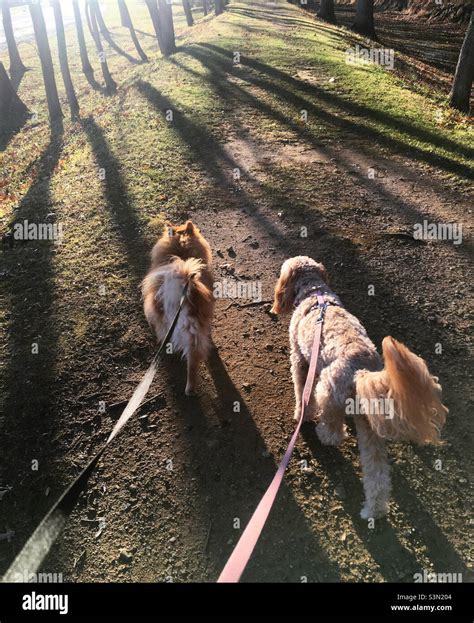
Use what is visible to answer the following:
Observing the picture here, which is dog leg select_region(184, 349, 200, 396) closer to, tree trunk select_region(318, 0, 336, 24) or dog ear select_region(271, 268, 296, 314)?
dog ear select_region(271, 268, 296, 314)

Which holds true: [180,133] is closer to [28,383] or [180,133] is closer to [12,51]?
[28,383]

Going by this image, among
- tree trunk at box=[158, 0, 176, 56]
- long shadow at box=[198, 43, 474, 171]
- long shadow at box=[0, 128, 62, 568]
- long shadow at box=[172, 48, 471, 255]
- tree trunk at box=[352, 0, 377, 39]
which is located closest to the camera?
long shadow at box=[0, 128, 62, 568]

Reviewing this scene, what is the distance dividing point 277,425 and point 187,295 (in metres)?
1.74

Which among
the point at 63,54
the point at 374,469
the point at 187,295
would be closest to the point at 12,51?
the point at 63,54

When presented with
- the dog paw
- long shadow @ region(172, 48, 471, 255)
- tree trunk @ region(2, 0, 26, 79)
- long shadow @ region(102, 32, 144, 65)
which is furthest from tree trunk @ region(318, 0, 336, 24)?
the dog paw

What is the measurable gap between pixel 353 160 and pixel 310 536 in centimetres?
830

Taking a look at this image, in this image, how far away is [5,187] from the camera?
39.8 ft

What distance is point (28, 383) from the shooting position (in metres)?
5.38

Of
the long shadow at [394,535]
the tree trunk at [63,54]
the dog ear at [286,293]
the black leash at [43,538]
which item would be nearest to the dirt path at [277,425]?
the long shadow at [394,535]

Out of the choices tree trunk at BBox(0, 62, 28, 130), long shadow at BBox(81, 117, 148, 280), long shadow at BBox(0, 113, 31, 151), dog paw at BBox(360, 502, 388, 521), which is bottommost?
dog paw at BBox(360, 502, 388, 521)

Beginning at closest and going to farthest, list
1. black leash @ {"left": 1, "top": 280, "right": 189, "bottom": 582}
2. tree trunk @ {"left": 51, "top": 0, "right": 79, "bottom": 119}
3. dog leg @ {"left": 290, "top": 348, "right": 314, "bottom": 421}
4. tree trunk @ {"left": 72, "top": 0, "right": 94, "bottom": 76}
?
black leash @ {"left": 1, "top": 280, "right": 189, "bottom": 582} < dog leg @ {"left": 290, "top": 348, "right": 314, "bottom": 421} < tree trunk @ {"left": 51, "top": 0, "right": 79, "bottom": 119} < tree trunk @ {"left": 72, "top": 0, "right": 94, "bottom": 76}

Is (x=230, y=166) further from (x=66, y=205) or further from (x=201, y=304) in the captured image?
(x=201, y=304)

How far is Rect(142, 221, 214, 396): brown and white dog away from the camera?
4.51m

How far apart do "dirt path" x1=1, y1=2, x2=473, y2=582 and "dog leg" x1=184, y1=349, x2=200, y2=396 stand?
0.13m
